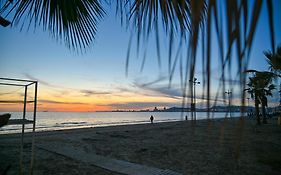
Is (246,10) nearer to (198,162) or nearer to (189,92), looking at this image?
(189,92)

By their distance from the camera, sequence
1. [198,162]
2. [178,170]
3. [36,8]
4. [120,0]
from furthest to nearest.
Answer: [198,162], [178,170], [36,8], [120,0]

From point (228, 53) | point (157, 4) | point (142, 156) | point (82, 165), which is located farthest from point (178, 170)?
point (228, 53)

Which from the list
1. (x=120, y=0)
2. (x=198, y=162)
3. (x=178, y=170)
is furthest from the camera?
(x=198, y=162)

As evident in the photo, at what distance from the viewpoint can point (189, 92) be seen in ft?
1.61

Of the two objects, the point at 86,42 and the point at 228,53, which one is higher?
the point at 86,42

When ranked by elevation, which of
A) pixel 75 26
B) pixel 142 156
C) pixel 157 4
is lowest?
pixel 142 156

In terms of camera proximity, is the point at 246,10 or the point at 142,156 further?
the point at 142,156

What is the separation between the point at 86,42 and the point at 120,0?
55cm

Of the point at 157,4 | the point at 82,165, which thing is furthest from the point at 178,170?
the point at 157,4

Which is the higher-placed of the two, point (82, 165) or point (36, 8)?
point (36, 8)

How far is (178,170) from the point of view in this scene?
716 centimetres

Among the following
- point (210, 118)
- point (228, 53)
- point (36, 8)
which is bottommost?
point (210, 118)

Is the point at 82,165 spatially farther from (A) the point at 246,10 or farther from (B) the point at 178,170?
(A) the point at 246,10

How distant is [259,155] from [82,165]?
23.3 feet
